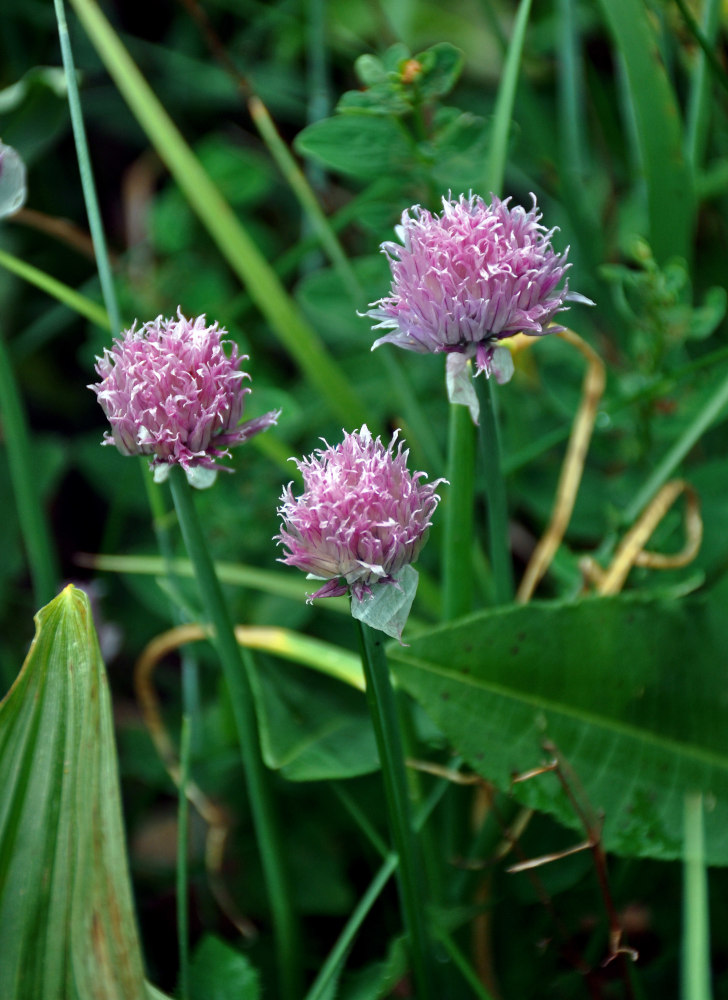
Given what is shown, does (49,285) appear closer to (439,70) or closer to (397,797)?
(439,70)

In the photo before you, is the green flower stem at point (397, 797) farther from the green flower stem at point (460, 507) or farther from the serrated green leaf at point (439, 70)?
the serrated green leaf at point (439, 70)

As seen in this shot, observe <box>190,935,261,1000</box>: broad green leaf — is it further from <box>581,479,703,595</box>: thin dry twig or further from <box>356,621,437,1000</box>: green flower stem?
<box>581,479,703,595</box>: thin dry twig

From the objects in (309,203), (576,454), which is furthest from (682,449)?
(309,203)

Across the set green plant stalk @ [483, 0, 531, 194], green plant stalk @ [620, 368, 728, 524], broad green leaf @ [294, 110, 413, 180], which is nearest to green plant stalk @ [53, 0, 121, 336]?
broad green leaf @ [294, 110, 413, 180]

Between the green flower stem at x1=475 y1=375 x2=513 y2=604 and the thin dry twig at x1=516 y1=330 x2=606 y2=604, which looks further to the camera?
the thin dry twig at x1=516 y1=330 x2=606 y2=604

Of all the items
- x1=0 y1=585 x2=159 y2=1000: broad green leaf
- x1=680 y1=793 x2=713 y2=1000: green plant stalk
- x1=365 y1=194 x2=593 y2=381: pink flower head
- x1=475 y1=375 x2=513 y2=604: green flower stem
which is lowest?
x1=680 y1=793 x2=713 y2=1000: green plant stalk

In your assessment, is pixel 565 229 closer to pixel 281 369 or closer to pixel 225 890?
pixel 281 369
